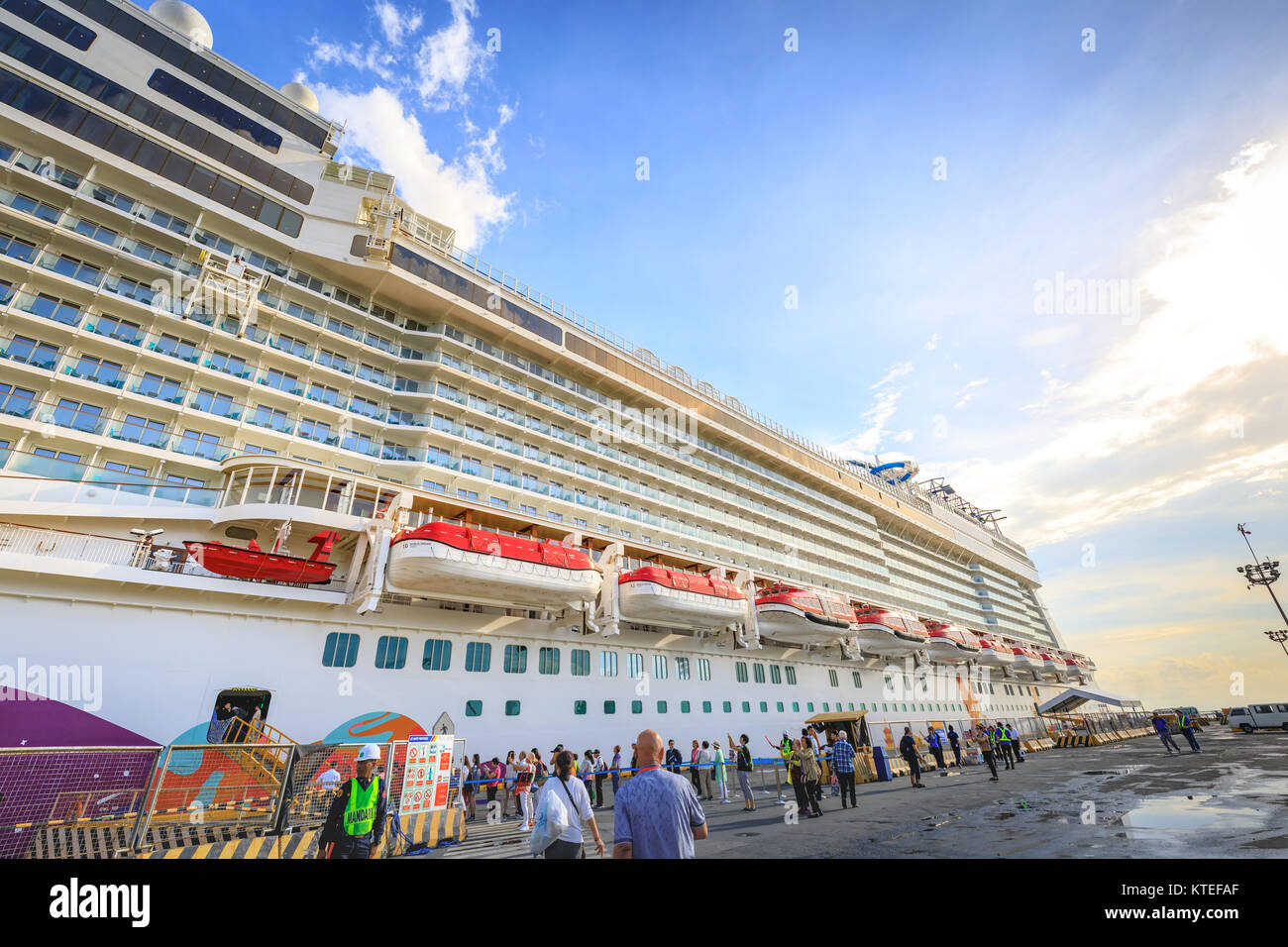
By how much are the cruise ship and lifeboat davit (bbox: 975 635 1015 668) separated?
20675mm

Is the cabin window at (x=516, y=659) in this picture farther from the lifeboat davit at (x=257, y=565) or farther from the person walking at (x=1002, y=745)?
the person walking at (x=1002, y=745)

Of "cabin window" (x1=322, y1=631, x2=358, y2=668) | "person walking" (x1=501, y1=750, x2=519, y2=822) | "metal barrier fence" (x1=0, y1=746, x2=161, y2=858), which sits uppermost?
"cabin window" (x1=322, y1=631, x2=358, y2=668)

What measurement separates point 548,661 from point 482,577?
219 inches

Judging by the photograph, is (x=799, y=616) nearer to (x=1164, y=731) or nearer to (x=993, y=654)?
(x=1164, y=731)

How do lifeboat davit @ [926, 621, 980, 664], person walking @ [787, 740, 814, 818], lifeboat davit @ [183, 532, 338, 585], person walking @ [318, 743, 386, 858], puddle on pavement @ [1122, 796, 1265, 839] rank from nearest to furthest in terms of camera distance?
person walking @ [318, 743, 386, 858], puddle on pavement @ [1122, 796, 1265, 839], person walking @ [787, 740, 814, 818], lifeboat davit @ [183, 532, 338, 585], lifeboat davit @ [926, 621, 980, 664]

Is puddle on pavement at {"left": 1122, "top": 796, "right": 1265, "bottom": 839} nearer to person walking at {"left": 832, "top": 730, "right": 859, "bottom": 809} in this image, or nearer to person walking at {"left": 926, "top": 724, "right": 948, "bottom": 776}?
person walking at {"left": 832, "top": 730, "right": 859, "bottom": 809}

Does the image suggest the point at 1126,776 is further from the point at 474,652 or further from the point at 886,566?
the point at 886,566

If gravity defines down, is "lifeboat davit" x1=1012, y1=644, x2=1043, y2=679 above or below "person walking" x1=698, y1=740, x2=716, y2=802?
above

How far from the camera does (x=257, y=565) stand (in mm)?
14742

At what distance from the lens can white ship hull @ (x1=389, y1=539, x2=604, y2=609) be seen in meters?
16.1

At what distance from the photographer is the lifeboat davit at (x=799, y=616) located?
26094mm

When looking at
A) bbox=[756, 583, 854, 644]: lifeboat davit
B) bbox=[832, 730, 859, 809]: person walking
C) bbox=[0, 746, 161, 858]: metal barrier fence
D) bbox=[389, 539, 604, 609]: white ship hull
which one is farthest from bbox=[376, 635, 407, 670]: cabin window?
bbox=[756, 583, 854, 644]: lifeboat davit

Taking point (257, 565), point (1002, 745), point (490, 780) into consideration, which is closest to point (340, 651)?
point (257, 565)
